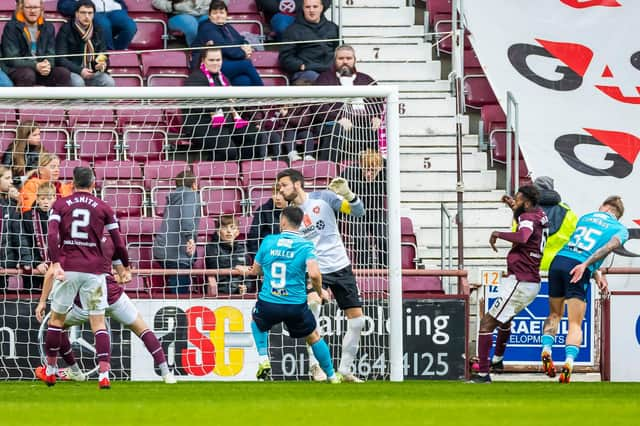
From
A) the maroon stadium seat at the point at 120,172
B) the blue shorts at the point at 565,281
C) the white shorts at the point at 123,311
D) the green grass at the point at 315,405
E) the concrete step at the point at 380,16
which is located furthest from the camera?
the concrete step at the point at 380,16

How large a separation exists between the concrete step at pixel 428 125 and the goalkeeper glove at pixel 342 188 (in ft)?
15.6

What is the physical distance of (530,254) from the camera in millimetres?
14641

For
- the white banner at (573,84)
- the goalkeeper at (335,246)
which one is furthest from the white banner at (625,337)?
the goalkeeper at (335,246)

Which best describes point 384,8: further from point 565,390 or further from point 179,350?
point 565,390

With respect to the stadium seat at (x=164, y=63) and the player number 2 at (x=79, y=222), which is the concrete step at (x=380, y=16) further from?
the player number 2 at (x=79, y=222)

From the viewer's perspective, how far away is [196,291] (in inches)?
616

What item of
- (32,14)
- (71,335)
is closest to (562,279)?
(71,335)

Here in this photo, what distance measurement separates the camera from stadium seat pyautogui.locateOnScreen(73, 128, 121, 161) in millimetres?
16359

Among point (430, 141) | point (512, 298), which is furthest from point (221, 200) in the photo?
point (512, 298)

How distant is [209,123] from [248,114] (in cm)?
75

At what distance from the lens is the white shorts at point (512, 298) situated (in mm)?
14625

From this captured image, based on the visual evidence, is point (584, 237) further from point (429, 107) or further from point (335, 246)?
point (429, 107)

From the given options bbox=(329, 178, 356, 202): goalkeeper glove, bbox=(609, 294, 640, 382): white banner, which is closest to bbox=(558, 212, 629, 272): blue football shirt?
bbox=(609, 294, 640, 382): white banner

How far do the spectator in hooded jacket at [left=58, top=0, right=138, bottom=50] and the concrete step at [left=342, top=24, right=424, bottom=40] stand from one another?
284cm
